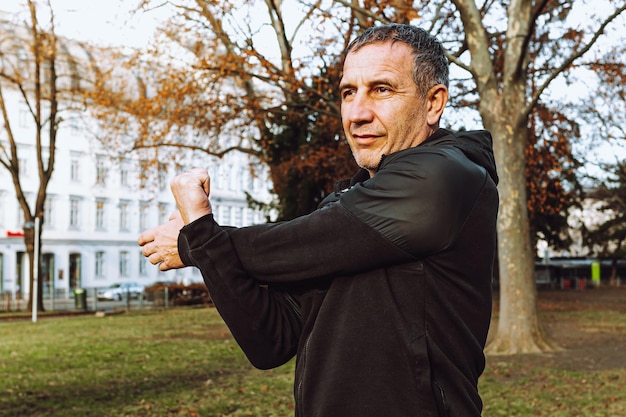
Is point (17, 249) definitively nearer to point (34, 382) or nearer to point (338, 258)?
point (34, 382)

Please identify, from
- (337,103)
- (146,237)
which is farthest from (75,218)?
(146,237)

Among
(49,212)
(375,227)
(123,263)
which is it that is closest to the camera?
(375,227)

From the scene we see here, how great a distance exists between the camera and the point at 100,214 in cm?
6053

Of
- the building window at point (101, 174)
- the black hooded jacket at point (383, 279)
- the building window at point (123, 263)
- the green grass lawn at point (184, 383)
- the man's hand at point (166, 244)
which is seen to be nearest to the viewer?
the black hooded jacket at point (383, 279)

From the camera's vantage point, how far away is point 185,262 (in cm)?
193

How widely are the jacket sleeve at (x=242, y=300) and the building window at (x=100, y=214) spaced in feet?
196

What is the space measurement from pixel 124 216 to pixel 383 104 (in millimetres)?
62604

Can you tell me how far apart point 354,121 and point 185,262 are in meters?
Result: 0.54

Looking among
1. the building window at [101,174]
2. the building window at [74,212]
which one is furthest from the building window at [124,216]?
the building window at [74,212]

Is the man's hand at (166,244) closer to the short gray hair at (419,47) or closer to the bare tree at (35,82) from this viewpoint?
the short gray hair at (419,47)

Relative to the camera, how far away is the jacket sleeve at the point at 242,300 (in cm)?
185

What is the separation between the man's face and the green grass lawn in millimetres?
6926

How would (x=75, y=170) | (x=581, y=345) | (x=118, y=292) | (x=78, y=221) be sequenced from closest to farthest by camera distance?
(x=581, y=345), (x=118, y=292), (x=78, y=221), (x=75, y=170)

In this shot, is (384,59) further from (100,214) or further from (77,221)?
(100,214)
